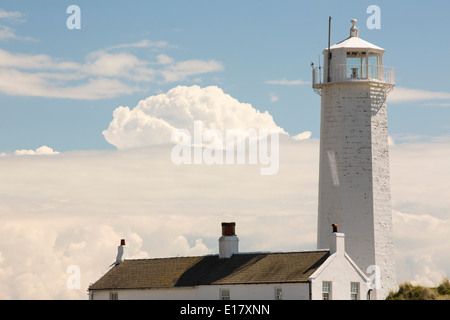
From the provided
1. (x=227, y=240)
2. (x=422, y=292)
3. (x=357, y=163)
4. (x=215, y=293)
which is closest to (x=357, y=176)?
(x=357, y=163)

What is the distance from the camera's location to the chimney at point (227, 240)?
6212cm

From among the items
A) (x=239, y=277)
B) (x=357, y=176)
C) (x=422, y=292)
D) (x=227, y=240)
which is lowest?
(x=422, y=292)

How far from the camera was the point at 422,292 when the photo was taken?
181 ft

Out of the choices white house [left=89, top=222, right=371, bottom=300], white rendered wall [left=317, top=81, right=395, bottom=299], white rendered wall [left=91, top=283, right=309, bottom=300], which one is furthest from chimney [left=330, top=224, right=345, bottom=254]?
white rendered wall [left=317, top=81, right=395, bottom=299]

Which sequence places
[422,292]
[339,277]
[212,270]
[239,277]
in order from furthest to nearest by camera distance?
[212,270]
[239,277]
[339,277]
[422,292]

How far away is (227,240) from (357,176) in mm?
8553

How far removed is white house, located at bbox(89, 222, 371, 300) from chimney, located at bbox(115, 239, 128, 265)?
4.75ft

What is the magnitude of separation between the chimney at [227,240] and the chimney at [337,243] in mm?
7142

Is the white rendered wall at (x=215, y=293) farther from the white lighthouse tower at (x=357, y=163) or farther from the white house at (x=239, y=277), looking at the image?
the white lighthouse tower at (x=357, y=163)

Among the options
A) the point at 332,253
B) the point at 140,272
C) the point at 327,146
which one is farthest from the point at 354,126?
the point at 140,272

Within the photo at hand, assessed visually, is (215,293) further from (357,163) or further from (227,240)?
(357,163)

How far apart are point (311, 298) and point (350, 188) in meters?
9.75
